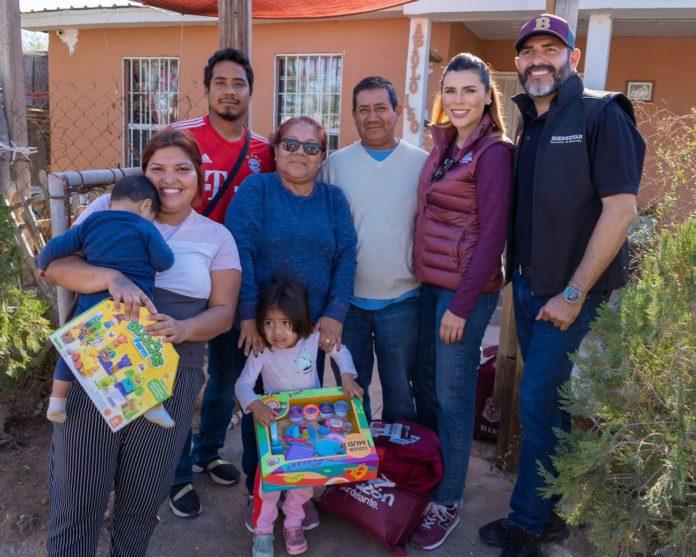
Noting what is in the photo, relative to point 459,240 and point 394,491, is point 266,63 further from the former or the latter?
point 394,491

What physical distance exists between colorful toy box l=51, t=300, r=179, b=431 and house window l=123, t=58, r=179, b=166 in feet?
31.3

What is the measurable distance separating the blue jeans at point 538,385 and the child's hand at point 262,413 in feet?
3.50

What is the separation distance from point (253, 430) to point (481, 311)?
121 centimetres

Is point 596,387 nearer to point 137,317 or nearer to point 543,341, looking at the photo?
point 543,341

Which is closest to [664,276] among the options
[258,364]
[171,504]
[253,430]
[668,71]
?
[258,364]

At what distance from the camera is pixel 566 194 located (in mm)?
2434

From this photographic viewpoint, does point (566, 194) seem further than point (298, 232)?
No

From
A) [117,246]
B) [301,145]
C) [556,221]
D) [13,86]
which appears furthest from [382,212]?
[13,86]

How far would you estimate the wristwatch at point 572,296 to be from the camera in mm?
2404

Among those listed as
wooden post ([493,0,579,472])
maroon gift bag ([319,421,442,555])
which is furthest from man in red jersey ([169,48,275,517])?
wooden post ([493,0,579,472])

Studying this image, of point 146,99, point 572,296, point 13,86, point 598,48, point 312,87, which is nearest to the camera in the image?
point 572,296

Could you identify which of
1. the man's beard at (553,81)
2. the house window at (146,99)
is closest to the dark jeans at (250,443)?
the man's beard at (553,81)

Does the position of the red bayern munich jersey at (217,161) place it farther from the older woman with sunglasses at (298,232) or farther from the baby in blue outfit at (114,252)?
the baby in blue outfit at (114,252)

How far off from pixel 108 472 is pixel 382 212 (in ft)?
5.12
